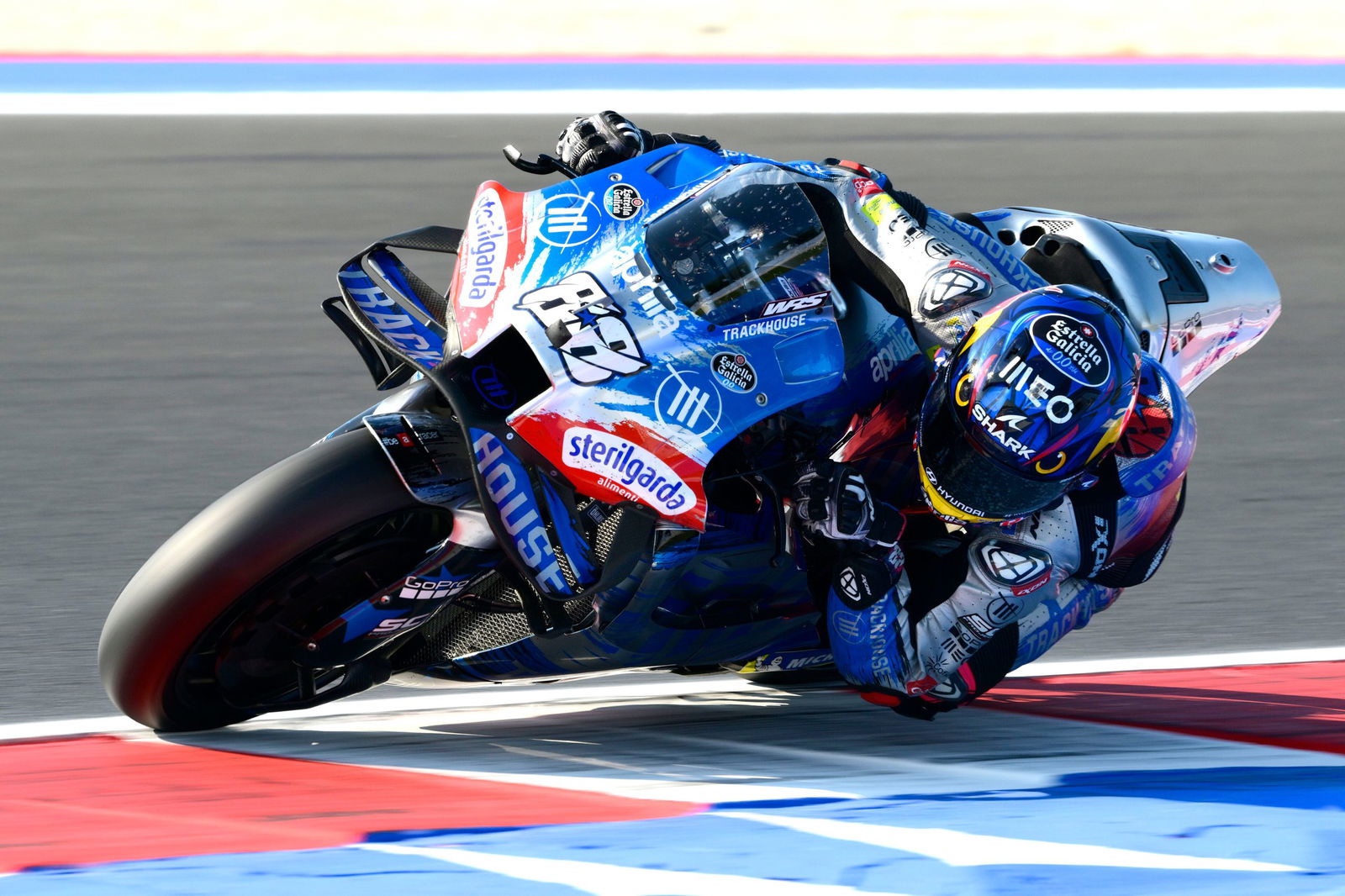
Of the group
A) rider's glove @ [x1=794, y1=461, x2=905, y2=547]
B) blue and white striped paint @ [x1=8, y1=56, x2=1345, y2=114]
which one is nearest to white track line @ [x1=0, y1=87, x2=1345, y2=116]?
blue and white striped paint @ [x1=8, y1=56, x2=1345, y2=114]

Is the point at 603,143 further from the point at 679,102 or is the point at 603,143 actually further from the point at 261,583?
the point at 679,102

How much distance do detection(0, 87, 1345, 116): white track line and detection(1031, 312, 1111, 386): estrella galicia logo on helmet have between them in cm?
644

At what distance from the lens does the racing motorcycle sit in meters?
2.87

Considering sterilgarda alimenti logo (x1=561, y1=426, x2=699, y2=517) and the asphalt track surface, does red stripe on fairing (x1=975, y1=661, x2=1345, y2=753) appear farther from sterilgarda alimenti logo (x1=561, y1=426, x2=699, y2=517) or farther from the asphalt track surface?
sterilgarda alimenti logo (x1=561, y1=426, x2=699, y2=517)

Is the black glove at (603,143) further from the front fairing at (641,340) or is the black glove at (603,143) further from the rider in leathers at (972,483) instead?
the front fairing at (641,340)

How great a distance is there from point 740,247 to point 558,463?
506mm

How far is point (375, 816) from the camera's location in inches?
117

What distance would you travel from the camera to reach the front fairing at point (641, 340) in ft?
9.34

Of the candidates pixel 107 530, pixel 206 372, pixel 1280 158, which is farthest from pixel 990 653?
pixel 1280 158

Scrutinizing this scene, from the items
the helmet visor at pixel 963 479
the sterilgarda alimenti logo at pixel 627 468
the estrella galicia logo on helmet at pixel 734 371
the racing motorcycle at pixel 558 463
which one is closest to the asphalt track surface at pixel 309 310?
the racing motorcycle at pixel 558 463

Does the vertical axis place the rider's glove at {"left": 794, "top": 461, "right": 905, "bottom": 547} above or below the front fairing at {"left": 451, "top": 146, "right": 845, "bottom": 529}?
below

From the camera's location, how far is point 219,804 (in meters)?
3.04

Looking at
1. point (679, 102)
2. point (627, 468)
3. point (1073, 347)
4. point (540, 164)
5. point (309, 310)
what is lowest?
point (309, 310)

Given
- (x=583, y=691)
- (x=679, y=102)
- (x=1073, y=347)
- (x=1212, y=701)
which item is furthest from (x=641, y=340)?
(x=679, y=102)
